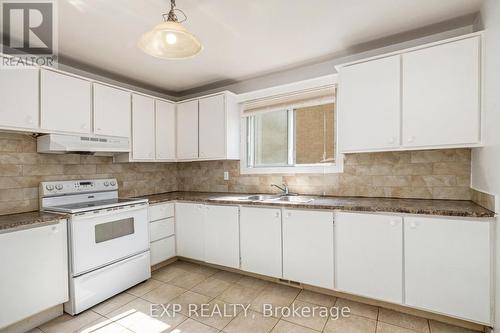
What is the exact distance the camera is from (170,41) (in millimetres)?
1527

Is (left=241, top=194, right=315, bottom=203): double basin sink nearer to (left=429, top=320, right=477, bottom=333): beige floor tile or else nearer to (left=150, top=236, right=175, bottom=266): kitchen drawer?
(left=150, top=236, right=175, bottom=266): kitchen drawer

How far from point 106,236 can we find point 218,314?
130 cm

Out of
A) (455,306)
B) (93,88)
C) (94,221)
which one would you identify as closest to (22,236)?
(94,221)

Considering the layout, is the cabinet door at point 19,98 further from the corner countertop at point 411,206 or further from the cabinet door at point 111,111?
the corner countertop at point 411,206

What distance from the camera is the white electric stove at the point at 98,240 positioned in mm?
2135

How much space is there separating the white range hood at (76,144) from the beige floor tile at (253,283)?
205cm

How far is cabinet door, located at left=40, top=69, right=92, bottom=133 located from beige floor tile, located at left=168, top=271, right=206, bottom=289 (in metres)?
1.88

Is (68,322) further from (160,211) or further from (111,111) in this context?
(111,111)

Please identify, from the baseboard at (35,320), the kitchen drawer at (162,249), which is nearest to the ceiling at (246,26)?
the kitchen drawer at (162,249)

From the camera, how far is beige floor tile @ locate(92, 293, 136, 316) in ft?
7.16

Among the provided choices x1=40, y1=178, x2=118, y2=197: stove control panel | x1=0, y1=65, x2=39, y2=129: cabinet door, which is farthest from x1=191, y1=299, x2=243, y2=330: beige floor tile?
x1=0, y1=65, x2=39, y2=129: cabinet door

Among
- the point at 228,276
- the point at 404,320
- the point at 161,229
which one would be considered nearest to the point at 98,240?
the point at 161,229

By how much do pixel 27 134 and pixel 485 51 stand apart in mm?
3981

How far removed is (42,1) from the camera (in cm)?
175
